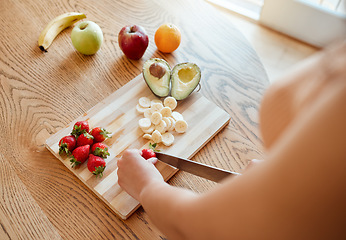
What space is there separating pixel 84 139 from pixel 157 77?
1.19 ft

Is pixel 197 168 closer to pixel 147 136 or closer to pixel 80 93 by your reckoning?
pixel 147 136

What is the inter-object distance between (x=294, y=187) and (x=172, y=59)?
1.14 m

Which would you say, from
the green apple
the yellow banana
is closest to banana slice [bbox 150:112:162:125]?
the green apple

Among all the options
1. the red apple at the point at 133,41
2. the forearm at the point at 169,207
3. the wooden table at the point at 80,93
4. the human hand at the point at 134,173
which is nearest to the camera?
the forearm at the point at 169,207

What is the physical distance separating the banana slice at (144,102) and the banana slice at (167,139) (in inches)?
5.6

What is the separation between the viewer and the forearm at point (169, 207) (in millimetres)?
634

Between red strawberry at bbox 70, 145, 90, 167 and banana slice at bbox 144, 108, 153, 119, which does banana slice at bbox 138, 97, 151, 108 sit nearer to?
banana slice at bbox 144, 108, 153, 119

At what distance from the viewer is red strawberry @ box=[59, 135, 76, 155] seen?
120 cm

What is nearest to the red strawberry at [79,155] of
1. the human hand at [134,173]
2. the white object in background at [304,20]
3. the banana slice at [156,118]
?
the human hand at [134,173]

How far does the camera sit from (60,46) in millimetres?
1579

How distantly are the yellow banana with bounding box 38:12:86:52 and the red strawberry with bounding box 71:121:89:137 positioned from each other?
0.48 m

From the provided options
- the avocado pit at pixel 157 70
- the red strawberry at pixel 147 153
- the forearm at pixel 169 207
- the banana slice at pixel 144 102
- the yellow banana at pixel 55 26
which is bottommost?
the red strawberry at pixel 147 153

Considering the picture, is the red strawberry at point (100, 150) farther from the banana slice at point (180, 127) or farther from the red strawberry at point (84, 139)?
the banana slice at point (180, 127)

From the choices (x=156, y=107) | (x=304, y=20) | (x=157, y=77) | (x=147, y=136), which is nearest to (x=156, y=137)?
(x=147, y=136)
